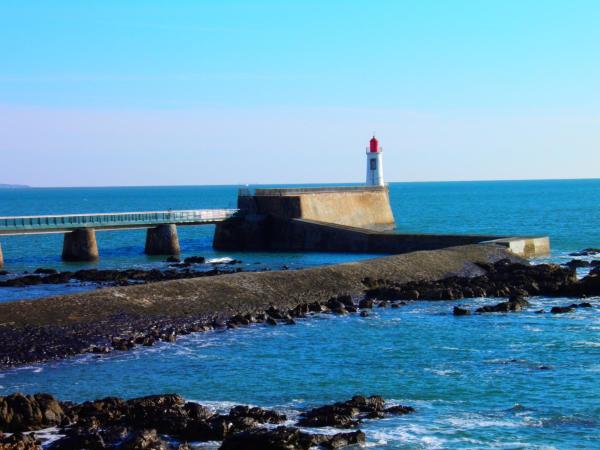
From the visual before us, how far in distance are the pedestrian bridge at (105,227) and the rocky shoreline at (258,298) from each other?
18.4 m

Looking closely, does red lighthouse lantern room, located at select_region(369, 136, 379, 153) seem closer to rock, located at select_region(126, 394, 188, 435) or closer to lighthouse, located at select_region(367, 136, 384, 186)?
lighthouse, located at select_region(367, 136, 384, 186)

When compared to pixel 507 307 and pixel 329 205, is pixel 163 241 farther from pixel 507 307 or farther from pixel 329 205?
pixel 507 307

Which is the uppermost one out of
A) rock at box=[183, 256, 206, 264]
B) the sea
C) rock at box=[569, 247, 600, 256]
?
rock at box=[183, 256, 206, 264]

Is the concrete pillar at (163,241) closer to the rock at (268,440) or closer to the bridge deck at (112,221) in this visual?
the bridge deck at (112,221)

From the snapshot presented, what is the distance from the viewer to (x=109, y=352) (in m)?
24.4

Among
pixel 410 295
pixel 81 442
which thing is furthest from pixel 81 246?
pixel 81 442

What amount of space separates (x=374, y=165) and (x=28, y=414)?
59632 millimetres

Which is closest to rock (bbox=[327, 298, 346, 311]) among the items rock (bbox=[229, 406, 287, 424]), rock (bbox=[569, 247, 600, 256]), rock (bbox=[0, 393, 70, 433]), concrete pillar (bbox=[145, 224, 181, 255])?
rock (bbox=[229, 406, 287, 424])

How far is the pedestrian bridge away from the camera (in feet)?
160

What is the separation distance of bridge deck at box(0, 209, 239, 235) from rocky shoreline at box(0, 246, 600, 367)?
1857cm

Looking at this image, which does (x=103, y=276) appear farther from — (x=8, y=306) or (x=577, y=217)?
(x=577, y=217)

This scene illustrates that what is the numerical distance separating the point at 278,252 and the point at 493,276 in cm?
1920

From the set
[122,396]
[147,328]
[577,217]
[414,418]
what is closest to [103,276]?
[147,328]

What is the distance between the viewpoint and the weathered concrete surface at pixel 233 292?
2653 cm
